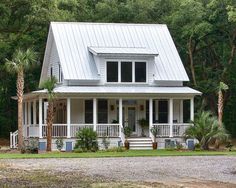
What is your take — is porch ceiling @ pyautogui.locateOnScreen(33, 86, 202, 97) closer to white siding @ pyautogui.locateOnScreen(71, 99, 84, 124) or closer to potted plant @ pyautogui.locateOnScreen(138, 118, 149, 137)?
white siding @ pyautogui.locateOnScreen(71, 99, 84, 124)

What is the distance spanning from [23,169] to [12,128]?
32.0m

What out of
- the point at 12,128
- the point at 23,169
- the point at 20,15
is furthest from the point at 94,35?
the point at 23,169

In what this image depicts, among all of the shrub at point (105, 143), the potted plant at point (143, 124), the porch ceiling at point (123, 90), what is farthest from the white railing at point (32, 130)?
the potted plant at point (143, 124)

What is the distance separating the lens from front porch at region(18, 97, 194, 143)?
136 ft

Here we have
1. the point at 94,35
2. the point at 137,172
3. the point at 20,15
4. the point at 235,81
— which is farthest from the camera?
the point at 235,81

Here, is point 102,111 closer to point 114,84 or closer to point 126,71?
point 114,84

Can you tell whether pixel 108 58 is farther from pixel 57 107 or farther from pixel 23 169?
pixel 23 169

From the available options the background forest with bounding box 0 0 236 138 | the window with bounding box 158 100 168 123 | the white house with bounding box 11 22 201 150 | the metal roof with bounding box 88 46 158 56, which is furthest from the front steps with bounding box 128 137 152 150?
the background forest with bounding box 0 0 236 138

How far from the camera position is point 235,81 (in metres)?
53.2

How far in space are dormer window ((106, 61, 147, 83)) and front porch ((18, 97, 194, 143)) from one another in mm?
1340

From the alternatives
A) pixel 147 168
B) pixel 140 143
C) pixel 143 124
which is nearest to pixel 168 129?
pixel 143 124

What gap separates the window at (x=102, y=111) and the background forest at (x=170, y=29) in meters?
7.90

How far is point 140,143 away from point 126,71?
201 inches

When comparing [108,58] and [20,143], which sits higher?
[108,58]
